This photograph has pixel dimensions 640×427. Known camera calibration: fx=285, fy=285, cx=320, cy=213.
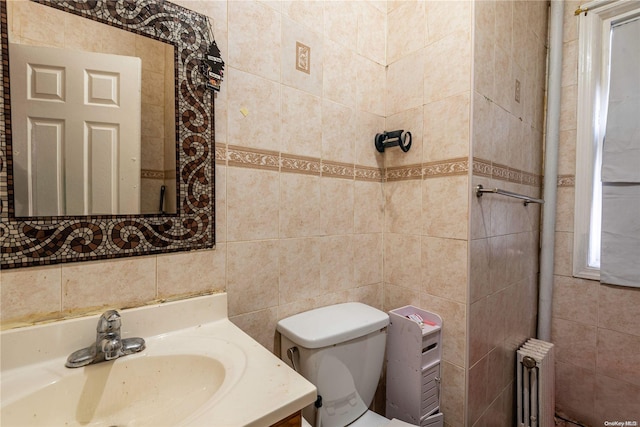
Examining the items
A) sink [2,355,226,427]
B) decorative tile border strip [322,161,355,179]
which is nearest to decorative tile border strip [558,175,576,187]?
decorative tile border strip [322,161,355,179]

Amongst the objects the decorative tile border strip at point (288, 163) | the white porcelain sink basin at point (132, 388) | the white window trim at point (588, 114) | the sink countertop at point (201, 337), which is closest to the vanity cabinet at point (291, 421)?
the sink countertop at point (201, 337)

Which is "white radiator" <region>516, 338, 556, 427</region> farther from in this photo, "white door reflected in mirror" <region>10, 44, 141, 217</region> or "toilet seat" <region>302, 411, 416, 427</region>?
"white door reflected in mirror" <region>10, 44, 141, 217</region>

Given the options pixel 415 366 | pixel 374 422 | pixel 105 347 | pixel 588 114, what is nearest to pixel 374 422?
pixel 374 422

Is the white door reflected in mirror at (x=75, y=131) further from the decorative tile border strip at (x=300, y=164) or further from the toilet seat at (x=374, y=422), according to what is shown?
the toilet seat at (x=374, y=422)

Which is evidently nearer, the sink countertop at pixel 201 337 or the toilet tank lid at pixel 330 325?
the sink countertop at pixel 201 337

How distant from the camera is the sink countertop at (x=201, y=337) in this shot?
0.53 meters

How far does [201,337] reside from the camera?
82 cm

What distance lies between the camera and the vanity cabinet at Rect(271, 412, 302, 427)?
56 centimetres

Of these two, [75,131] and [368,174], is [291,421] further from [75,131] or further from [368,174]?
[368,174]

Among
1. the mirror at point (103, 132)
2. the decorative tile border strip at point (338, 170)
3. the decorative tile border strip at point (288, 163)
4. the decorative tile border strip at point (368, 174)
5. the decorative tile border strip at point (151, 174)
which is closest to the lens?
Result: the mirror at point (103, 132)

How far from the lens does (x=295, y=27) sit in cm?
111

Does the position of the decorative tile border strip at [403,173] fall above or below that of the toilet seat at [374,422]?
above

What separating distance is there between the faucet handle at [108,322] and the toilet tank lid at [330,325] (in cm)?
52

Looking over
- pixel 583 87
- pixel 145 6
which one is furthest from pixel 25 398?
pixel 583 87
